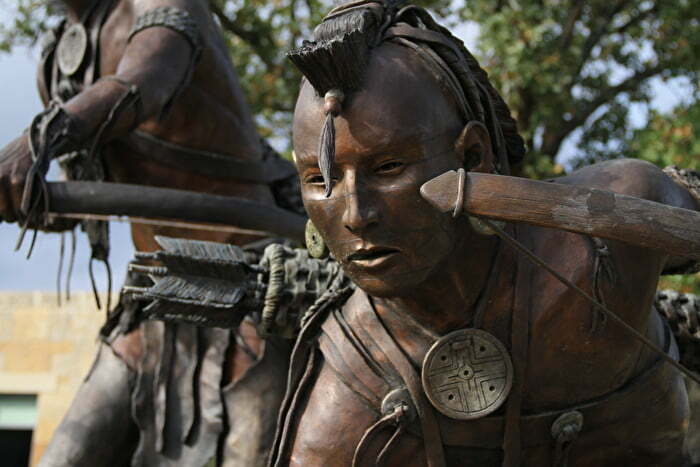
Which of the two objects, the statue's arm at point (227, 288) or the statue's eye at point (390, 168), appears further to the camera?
the statue's arm at point (227, 288)

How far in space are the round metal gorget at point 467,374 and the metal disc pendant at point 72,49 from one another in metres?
1.96

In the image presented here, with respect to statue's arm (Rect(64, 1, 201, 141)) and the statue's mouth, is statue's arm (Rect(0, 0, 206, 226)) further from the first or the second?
the statue's mouth

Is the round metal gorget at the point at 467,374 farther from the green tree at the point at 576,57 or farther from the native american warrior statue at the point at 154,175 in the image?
the green tree at the point at 576,57

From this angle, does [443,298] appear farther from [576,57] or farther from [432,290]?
[576,57]

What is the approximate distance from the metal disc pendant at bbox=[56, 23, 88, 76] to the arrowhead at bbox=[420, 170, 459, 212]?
2.19 metres

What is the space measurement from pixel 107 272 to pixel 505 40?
5396 mm

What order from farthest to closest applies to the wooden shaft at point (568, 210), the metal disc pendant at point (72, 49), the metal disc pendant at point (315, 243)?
the metal disc pendant at point (72, 49) → the metal disc pendant at point (315, 243) → the wooden shaft at point (568, 210)

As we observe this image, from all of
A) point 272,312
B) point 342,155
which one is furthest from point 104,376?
point 342,155

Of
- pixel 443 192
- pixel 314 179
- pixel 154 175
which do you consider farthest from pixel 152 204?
pixel 443 192

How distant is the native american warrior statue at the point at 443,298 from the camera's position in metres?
2.35

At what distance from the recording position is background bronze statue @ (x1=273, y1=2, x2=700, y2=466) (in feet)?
7.70

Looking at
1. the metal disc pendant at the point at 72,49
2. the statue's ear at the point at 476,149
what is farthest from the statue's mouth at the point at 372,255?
the metal disc pendant at the point at 72,49

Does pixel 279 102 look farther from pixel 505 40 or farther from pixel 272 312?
pixel 272 312

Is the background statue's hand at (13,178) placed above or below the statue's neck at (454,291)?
above
